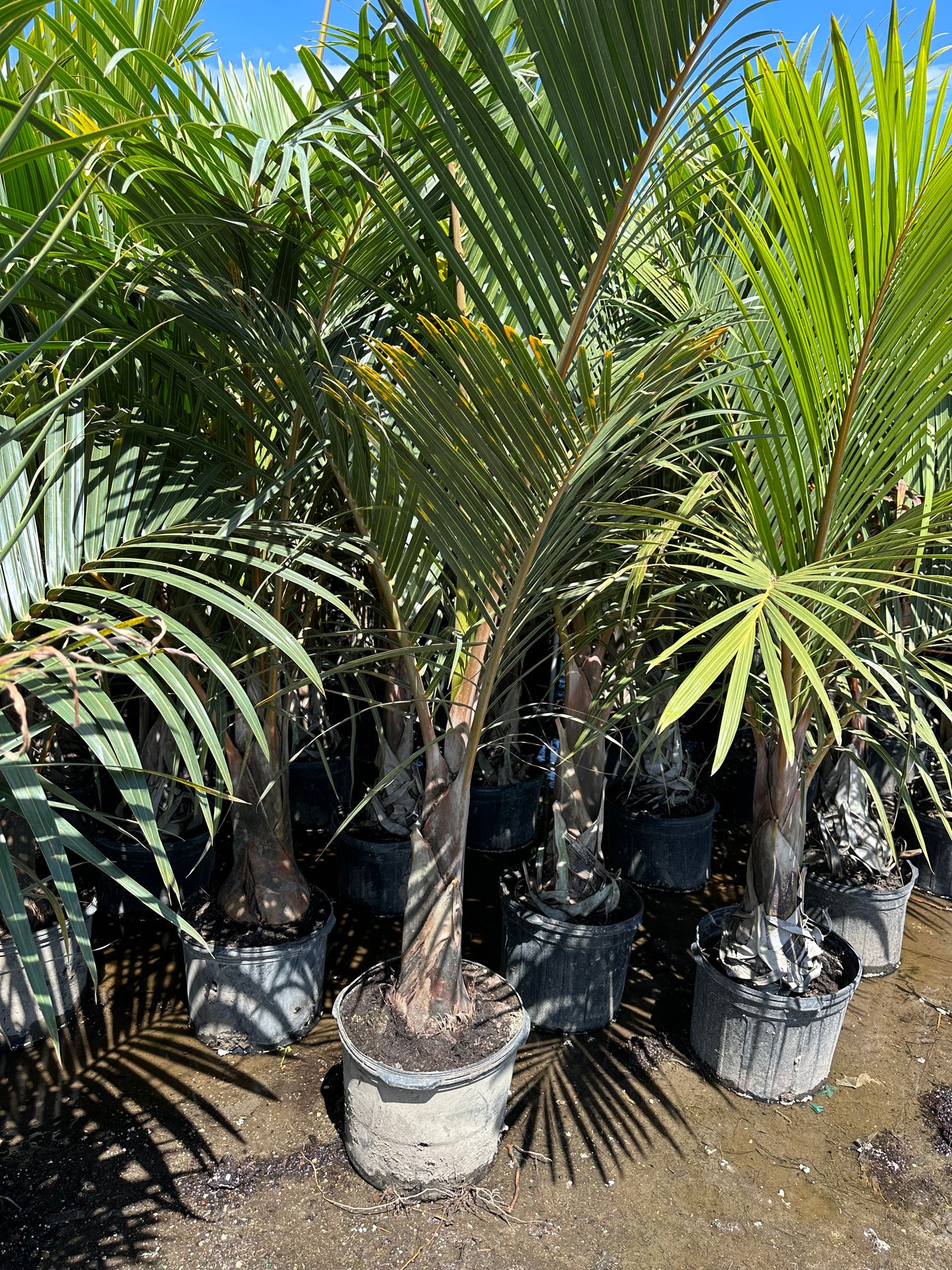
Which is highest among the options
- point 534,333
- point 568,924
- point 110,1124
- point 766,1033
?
point 534,333

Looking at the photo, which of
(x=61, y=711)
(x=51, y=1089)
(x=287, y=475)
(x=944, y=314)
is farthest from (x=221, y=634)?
(x=944, y=314)

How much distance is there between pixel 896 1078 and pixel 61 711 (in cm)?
187

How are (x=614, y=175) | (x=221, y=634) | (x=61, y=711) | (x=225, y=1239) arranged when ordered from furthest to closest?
(x=221, y=634) < (x=225, y=1239) < (x=614, y=175) < (x=61, y=711)

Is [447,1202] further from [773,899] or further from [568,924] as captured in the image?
[773,899]

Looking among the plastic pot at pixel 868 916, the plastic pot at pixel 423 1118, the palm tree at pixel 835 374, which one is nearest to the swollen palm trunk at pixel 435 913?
the plastic pot at pixel 423 1118

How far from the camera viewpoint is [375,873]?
7.75 ft

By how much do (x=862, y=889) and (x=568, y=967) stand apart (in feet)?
2.65

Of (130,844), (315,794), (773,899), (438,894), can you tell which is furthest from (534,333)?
(315,794)

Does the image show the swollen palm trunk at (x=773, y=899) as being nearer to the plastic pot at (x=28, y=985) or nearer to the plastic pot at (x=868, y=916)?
the plastic pot at (x=868, y=916)

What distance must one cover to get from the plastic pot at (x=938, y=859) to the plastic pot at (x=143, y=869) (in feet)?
6.79

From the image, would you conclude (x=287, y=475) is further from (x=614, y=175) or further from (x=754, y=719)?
(x=754, y=719)

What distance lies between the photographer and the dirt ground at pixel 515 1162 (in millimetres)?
1401

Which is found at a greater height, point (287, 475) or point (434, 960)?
point (287, 475)

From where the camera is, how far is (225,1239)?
1.39m
